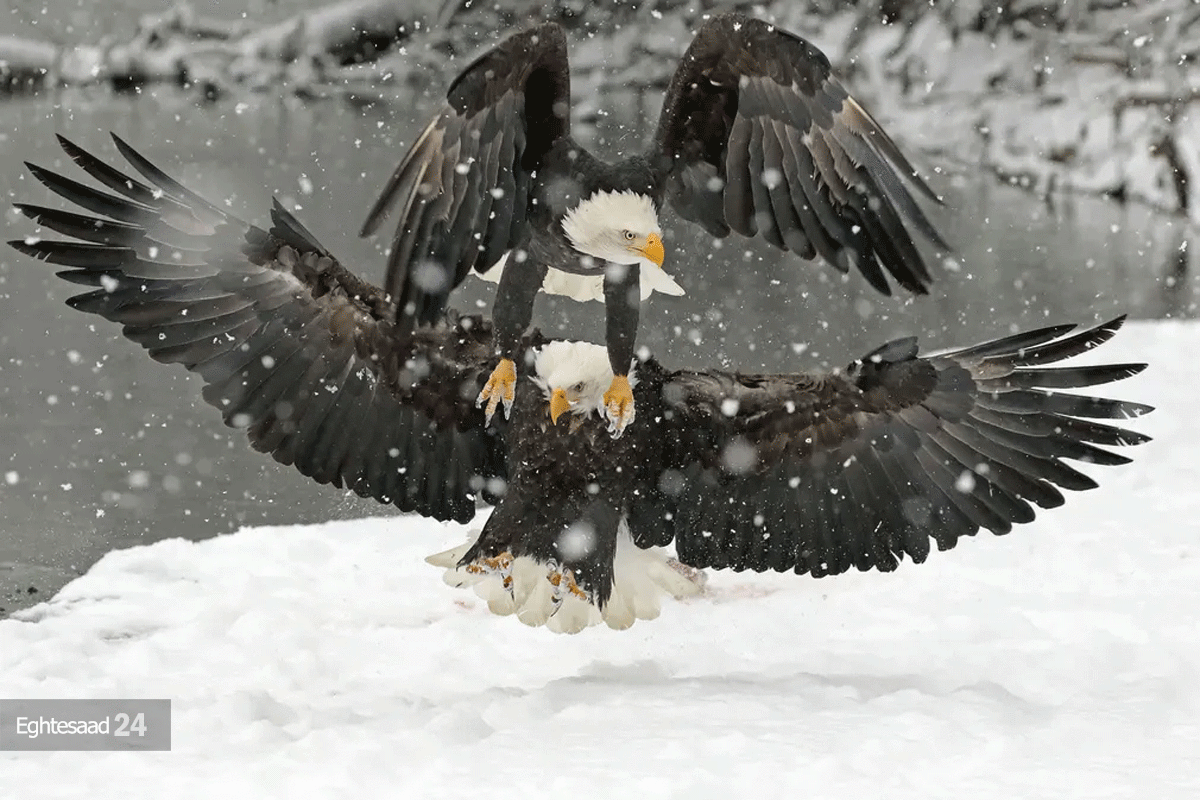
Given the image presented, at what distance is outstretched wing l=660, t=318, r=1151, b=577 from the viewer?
3857mm

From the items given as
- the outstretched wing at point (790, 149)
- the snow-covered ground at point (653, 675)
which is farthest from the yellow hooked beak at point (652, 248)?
the snow-covered ground at point (653, 675)

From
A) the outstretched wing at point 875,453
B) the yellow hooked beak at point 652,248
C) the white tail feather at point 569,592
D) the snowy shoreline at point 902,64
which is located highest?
the snowy shoreline at point 902,64

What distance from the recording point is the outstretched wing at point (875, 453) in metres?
3.86

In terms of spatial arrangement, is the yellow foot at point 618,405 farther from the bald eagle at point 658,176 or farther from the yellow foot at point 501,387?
the yellow foot at point 501,387

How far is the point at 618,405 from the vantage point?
3932 mm

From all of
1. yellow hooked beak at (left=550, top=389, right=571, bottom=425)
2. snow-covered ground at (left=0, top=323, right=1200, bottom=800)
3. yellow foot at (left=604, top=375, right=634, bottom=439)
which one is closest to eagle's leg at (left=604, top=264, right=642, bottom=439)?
yellow foot at (left=604, top=375, right=634, bottom=439)

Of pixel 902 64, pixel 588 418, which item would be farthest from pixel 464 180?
pixel 902 64

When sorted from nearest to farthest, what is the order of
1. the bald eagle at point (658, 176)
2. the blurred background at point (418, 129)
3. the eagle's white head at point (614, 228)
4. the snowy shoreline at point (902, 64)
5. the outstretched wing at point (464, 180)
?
1. the outstretched wing at point (464, 180)
2. the bald eagle at point (658, 176)
3. the eagle's white head at point (614, 228)
4. the blurred background at point (418, 129)
5. the snowy shoreline at point (902, 64)

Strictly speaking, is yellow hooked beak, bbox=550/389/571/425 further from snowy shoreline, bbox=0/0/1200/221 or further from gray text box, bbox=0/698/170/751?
snowy shoreline, bbox=0/0/1200/221

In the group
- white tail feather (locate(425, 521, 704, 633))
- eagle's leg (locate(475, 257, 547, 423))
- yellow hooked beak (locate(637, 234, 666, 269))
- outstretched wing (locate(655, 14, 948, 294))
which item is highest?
outstretched wing (locate(655, 14, 948, 294))

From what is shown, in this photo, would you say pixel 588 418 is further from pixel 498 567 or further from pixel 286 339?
pixel 286 339

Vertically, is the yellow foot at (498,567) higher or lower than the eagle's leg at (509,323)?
lower

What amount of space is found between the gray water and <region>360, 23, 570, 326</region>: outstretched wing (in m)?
2.09

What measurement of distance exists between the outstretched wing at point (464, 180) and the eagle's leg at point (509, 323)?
1.02 feet
